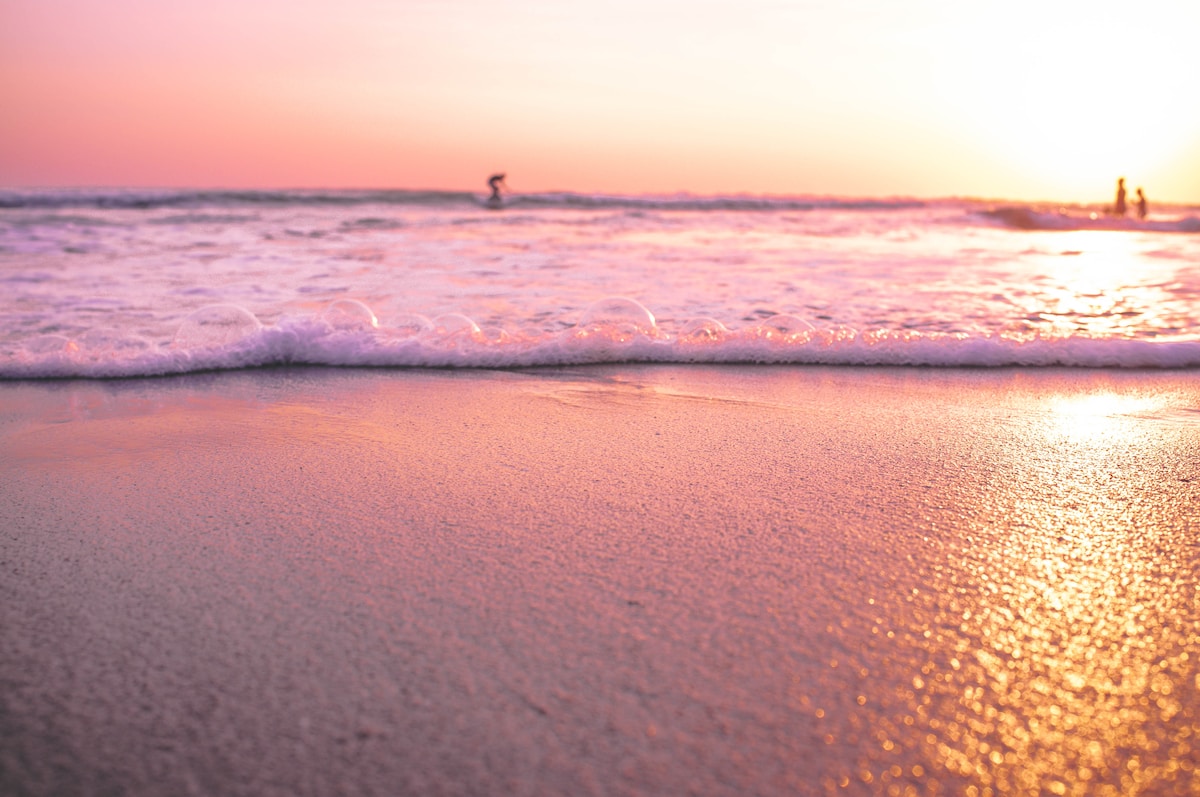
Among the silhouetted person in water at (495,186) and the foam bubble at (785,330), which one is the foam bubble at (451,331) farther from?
the silhouetted person in water at (495,186)

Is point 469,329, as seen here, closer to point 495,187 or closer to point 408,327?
point 408,327

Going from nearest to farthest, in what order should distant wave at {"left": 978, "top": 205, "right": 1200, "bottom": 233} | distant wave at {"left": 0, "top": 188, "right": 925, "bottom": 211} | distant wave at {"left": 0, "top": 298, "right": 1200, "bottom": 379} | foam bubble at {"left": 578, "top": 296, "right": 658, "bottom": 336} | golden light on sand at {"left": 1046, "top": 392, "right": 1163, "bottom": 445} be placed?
golden light on sand at {"left": 1046, "top": 392, "right": 1163, "bottom": 445} < distant wave at {"left": 0, "top": 298, "right": 1200, "bottom": 379} < foam bubble at {"left": 578, "top": 296, "right": 658, "bottom": 336} < distant wave at {"left": 0, "top": 188, "right": 925, "bottom": 211} < distant wave at {"left": 978, "top": 205, "right": 1200, "bottom": 233}

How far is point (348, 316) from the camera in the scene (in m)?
3.53

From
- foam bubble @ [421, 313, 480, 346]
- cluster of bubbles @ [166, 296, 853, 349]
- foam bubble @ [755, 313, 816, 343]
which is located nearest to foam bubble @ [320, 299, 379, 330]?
cluster of bubbles @ [166, 296, 853, 349]

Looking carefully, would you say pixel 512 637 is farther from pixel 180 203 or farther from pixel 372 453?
pixel 180 203

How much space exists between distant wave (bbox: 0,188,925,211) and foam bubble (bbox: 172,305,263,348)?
15.0 metres

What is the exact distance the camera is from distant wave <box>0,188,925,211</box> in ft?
55.7

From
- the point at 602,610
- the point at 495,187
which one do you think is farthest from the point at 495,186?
the point at 602,610

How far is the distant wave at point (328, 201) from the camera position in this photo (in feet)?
55.7

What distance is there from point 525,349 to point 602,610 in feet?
7.36

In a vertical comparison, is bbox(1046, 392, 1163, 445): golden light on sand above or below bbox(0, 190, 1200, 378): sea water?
below

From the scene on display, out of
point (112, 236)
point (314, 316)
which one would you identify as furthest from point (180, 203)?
point (314, 316)

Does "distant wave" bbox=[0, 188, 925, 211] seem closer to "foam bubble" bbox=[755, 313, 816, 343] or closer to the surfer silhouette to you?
the surfer silhouette

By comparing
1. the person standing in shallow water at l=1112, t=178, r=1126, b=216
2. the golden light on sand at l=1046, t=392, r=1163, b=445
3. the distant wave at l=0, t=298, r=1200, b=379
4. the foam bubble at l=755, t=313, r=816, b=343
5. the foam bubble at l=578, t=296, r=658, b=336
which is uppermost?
the person standing in shallow water at l=1112, t=178, r=1126, b=216
